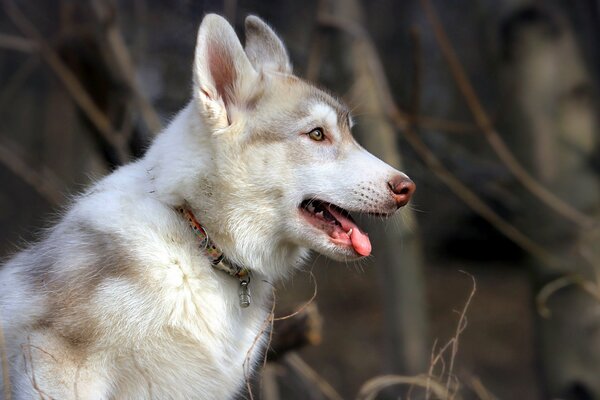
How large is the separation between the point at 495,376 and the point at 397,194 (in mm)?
9500

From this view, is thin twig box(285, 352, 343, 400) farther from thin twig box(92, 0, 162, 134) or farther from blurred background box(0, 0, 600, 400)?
thin twig box(92, 0, 162, 134)

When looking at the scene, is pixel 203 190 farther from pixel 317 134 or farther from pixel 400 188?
pixel 400 188

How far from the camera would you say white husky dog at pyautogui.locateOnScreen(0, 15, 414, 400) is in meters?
3.06

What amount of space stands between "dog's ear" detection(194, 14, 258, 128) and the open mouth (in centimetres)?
47

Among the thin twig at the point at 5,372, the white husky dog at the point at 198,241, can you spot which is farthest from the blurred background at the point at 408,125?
the thin twig at the point at 5,372

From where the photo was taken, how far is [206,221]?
333cm

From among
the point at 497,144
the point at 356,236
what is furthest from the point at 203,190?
the point at 497,144

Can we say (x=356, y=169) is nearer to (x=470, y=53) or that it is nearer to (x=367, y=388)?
(x=367, y=388)

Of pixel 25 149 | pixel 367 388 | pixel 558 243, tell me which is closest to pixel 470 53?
pixel 25 149

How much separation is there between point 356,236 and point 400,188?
10.0 inches

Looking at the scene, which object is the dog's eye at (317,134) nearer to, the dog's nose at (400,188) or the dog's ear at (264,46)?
the dog's nose at (400,188)

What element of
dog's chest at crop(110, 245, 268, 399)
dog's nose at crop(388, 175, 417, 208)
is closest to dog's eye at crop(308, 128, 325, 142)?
dog's nose at crop(388, 175, 417, 208)

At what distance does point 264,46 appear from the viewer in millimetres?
4074

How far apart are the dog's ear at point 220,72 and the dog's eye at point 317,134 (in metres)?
0.30
